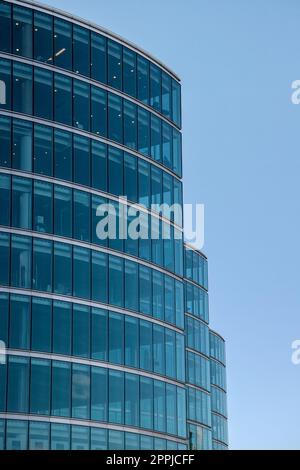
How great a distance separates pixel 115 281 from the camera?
62.9m

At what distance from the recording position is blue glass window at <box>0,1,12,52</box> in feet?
200

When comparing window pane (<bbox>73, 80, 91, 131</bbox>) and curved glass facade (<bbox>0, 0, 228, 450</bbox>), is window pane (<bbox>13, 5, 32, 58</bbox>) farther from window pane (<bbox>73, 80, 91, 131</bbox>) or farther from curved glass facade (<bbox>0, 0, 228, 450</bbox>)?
window pane (<bbox>73, 80, 91, 131</bbox>)

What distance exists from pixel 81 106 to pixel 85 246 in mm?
9078

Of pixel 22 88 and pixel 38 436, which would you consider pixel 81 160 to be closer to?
pixel 22 88

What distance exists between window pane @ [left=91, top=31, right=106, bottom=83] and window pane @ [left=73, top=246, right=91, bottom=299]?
11767mm

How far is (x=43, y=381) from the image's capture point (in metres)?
57.6

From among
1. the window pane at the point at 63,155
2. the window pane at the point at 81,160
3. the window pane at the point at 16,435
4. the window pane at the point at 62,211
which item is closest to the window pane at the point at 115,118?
the window pane at the point at 81,160

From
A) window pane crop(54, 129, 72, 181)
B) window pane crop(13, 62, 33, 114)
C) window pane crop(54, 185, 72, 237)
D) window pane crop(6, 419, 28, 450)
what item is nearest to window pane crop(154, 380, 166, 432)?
window pane crop(6, 419, 28, 450)

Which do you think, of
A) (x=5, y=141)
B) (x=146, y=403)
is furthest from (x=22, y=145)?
(x=146, y=403)

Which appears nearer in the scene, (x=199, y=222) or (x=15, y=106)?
(x=15, y=106)

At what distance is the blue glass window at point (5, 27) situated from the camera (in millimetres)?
60969
